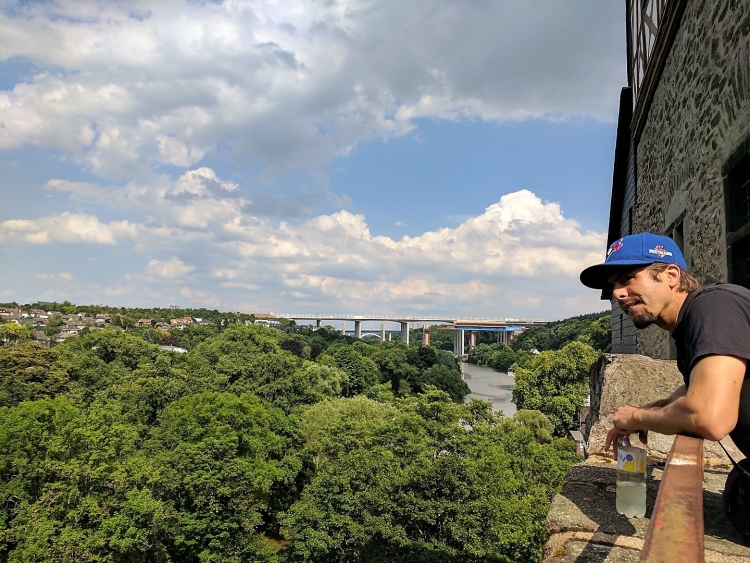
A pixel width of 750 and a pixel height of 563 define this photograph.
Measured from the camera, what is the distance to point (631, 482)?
2.41 m

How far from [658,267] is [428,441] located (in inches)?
711

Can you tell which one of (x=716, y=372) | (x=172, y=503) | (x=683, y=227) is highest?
(x=683, y=227)

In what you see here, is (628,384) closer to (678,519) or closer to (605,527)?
(605,527)

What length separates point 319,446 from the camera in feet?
73.7

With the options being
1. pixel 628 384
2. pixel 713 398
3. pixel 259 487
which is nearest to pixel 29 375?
pixel 259 487

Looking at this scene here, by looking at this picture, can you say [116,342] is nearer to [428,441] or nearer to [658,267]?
[428,441]

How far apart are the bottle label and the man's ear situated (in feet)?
2.58

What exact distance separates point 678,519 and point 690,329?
37.6 inches

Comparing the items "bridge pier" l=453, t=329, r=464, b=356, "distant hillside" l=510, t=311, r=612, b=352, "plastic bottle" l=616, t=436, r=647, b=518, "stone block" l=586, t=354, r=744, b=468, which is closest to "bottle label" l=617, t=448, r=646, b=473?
"plastic bottle" l=616, t=436, r=647, b=518

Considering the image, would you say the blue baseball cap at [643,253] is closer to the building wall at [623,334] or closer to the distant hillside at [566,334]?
the building wall at [623,334]

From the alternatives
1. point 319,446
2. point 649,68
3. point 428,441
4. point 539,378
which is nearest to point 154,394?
point 319,446

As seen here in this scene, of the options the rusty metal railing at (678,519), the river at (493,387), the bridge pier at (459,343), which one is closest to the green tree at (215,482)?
the rusty metal railing at (678,519)

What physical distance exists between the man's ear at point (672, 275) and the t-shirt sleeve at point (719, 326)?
33 cm

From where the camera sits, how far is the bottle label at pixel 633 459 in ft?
7.83
